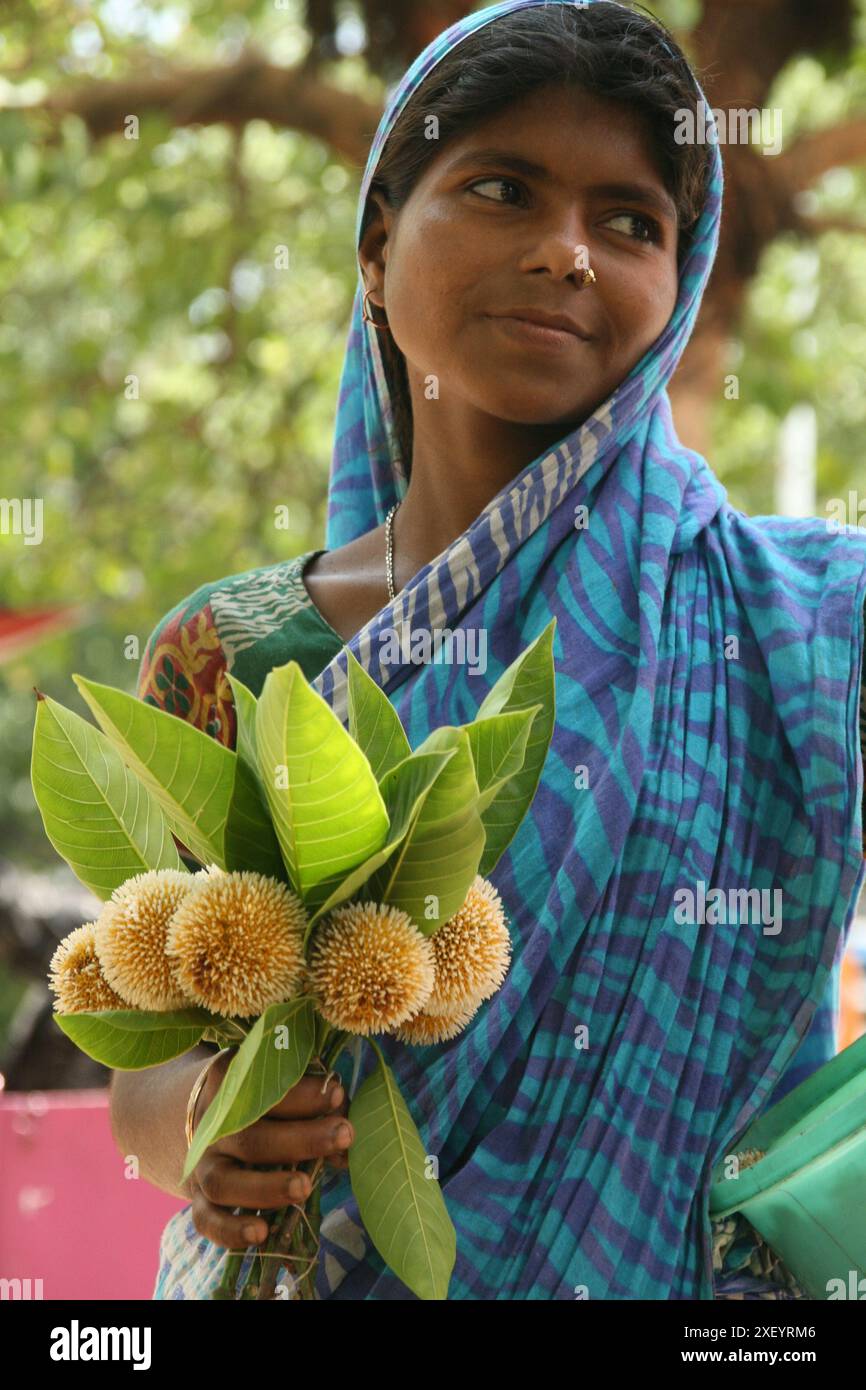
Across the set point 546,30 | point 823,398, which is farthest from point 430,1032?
point 823,398

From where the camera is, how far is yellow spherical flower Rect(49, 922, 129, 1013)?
3.69 ft

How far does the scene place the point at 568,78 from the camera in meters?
1.43

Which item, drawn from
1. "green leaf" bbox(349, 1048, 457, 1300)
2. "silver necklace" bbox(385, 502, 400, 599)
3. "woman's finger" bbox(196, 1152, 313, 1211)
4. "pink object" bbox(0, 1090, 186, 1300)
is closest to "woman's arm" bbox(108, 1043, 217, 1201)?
"woman's finger" bbox(196, 1152, 313, 1211)

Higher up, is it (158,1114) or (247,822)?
(247,822)

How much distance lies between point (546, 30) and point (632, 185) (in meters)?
0.17

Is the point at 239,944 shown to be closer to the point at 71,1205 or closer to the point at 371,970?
the point at 371,970

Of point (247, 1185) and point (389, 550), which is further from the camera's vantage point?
point (389, 550)

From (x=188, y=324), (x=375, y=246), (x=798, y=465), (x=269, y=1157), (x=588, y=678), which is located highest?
(x=188, y=324)

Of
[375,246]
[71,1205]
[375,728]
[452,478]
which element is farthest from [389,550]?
[71,1205]

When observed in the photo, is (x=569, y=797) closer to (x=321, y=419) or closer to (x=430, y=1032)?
(x=430, y=1032)

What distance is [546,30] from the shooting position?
147 cm

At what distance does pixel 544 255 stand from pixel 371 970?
0.67m

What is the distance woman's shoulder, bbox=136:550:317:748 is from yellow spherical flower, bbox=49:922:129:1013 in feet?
1.47

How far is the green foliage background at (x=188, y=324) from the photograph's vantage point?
5367mm
